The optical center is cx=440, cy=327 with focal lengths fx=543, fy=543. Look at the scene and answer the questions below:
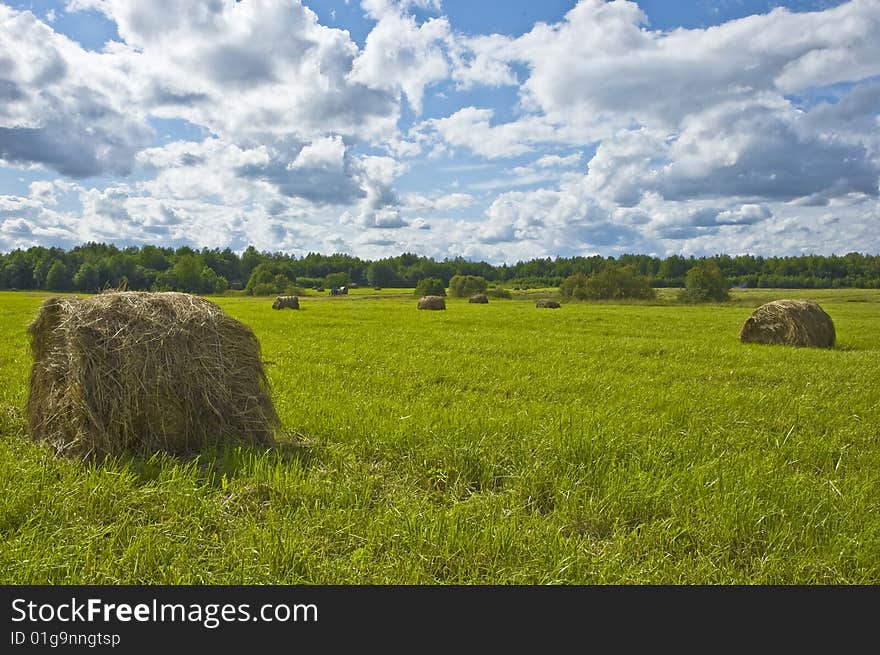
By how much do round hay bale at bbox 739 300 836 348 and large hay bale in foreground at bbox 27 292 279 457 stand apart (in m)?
18.8

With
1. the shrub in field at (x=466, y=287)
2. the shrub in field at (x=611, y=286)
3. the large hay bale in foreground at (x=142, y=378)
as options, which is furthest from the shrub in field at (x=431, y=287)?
the large hay bale in foreground at (x=142, y=378)

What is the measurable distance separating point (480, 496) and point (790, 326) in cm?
1834

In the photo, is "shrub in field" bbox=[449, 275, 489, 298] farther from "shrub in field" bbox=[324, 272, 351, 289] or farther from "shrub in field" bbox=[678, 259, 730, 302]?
"shrub in field" bbox=[324, 272, 351, 289]

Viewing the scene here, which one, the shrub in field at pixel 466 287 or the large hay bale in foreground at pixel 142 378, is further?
the shrub in field at pixel 466 287

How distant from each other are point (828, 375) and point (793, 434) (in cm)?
605

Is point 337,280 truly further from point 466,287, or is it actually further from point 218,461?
point 218,461

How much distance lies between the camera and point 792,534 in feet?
14.2

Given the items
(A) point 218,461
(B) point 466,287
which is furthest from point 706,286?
(A) point 218,461

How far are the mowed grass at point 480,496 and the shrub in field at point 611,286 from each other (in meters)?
77.4

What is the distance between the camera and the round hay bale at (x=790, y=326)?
18.8m

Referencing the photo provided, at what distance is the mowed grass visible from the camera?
3.78m

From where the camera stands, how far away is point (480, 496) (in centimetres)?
500

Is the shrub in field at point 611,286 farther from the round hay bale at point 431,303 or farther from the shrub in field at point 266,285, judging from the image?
the shrub in field at point 266,285

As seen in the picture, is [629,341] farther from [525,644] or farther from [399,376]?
[525,644]
